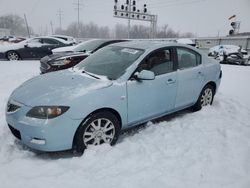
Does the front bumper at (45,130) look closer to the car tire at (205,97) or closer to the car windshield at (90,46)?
the car tire at (205,97)

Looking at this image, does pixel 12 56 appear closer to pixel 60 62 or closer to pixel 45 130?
pixel 60 62

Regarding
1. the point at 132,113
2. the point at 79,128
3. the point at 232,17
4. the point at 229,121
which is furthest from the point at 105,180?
the point at 232,17

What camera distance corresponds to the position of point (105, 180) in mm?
2639

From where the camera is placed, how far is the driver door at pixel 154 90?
11.5 feet

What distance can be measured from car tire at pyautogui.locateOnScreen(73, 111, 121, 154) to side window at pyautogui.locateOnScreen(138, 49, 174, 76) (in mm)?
946

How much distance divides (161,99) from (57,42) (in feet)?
35.5

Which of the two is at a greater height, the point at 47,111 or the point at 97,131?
the point at 47,111

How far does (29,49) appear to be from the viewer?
12727 mm

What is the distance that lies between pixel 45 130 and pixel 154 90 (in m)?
1.74

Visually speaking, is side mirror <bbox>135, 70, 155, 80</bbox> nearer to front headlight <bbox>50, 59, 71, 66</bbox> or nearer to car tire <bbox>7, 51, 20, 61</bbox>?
front headlight <bbox>50, 59, 71, 66</bbox>

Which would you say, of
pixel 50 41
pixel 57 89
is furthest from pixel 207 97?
pixel 50 41

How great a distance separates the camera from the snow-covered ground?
262 centimetres

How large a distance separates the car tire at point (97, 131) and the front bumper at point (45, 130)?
4.2 inches

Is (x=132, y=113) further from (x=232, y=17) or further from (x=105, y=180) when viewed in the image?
(x=232, y=17)
